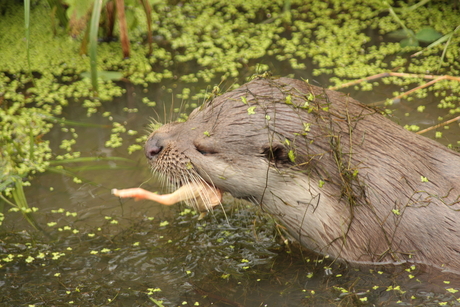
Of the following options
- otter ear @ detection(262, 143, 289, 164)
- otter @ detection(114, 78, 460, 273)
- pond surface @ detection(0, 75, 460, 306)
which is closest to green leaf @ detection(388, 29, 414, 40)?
pond surface @ detection(0, 75, 460, 306)

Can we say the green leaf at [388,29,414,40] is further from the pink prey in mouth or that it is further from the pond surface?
the pink prey in mouth

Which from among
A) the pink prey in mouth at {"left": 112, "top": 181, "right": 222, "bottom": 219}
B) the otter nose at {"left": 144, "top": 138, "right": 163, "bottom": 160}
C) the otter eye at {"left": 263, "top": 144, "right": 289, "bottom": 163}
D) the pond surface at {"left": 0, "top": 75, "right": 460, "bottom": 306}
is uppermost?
the otter eye at {"left": 263, "top": 144, "right": 289, "bottom": 163}

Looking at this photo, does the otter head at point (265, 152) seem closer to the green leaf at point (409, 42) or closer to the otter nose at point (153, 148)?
the otter nose at point (153, 148)

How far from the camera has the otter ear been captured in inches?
108

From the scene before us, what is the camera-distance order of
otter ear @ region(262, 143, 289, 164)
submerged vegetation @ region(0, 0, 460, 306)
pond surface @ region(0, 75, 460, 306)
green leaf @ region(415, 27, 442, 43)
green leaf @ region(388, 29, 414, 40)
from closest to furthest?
otter ear @ region(262, 143, 289, 164) → pond surface @ region(0, 75, 460, 306) → submerged vegetation @ region(0, 0, 460, 306) → green leaf @ region(415, 27, 442, 43) → green leaf @ region(388, 29, 414, 40)

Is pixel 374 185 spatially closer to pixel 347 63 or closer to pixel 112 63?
pixel 347 63

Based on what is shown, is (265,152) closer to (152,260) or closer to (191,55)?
(152,260)

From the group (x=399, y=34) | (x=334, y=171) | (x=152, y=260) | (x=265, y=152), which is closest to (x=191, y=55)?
(x=399, y=34)

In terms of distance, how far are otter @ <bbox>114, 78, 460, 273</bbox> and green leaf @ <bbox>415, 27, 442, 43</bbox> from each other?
2352 millimetres

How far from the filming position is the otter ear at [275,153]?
9.01ft

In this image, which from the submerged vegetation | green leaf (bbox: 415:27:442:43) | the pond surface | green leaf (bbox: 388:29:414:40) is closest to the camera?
the pond surface

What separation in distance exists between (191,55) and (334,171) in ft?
8.20

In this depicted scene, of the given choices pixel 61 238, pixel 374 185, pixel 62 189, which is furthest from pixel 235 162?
pixel 62 189

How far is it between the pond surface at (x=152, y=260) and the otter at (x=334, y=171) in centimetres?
19
